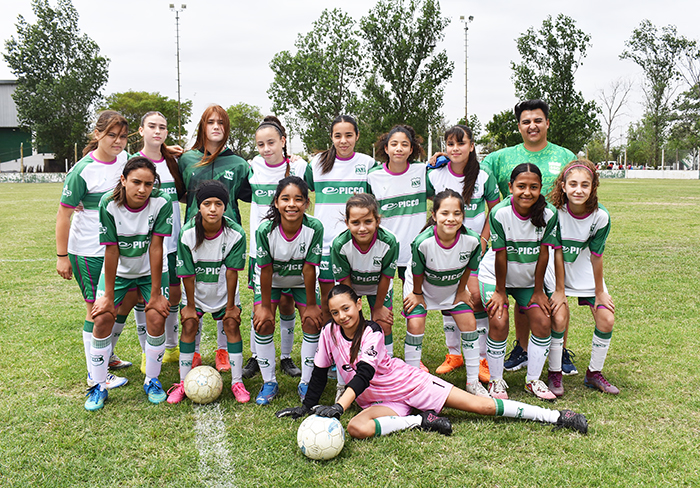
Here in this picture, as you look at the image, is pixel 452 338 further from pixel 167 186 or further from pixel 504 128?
pixel 504 128

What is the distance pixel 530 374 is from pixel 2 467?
10.4ft

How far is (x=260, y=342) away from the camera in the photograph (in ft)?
11.7

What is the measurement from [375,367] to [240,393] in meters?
1.01

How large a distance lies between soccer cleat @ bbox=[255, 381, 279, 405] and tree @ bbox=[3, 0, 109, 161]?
51.3 metres

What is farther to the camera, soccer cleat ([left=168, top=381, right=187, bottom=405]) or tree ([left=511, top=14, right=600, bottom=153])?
tree ([left=511, top=14, right=600, bottom=153])

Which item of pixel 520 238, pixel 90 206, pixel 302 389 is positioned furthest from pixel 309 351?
pixel 90 206

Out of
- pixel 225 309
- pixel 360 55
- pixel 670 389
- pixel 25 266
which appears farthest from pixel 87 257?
pixel 360 55

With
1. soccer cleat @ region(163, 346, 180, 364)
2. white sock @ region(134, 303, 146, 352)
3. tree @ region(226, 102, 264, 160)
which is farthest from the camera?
tree @ region(226, 102, 264, 160)

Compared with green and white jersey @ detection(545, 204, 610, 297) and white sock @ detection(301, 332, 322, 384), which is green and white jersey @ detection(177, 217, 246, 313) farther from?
green and white jersey @ detection(545, 204, 610, 297)

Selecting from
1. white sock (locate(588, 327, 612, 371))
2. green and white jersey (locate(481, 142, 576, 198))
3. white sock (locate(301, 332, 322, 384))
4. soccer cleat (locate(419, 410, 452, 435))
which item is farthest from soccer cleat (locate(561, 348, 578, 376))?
white sock (locate(301, 332, 322, 384))

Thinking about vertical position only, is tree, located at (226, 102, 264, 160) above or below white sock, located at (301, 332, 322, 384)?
above

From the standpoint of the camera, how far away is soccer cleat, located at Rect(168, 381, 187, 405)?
343cm

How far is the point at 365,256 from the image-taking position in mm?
3438

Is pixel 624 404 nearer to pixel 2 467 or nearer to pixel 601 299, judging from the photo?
pixel 601 299
